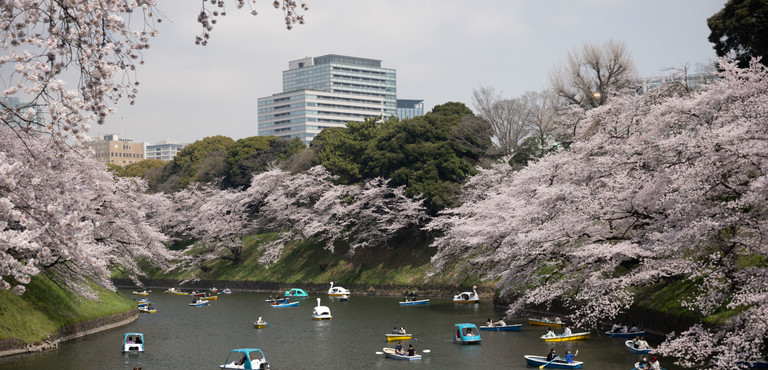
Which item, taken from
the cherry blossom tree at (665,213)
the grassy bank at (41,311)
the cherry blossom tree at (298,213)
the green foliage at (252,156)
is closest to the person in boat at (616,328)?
the cherry blossom tree at (665,213)

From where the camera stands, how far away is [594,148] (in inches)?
1394

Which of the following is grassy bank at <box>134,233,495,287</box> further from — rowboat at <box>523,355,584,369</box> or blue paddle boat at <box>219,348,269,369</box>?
blue paddle boat at <box>219,348,269,369</box>

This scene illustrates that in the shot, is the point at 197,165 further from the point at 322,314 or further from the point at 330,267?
the point at 322,314

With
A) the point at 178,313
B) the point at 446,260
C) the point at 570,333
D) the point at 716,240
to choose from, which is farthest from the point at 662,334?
the point at 178,313

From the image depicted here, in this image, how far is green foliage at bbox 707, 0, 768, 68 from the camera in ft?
123

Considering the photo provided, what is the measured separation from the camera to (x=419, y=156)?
65.9m

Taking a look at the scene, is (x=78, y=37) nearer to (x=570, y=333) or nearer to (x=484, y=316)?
(x=570, y=333)

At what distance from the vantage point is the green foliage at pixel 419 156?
2493 inches

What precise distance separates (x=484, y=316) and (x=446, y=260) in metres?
9.88

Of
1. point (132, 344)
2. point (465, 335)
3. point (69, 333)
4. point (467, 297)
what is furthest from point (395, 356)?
point (467, 297)

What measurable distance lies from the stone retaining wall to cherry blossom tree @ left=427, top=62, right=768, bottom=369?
2378cm

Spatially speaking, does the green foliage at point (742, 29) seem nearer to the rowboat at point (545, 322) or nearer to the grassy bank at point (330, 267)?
the rowboat at point (545, 322)

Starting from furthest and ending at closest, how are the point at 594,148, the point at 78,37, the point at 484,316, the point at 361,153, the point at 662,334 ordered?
the point at 361,153 → the point at 484,316 → the point at 594,148 → the point at 662,334 → the point at 78,37

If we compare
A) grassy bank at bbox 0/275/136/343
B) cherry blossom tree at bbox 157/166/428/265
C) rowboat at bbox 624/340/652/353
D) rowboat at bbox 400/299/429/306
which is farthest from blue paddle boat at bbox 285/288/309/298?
rowboat at bbox 624/340/652/353
